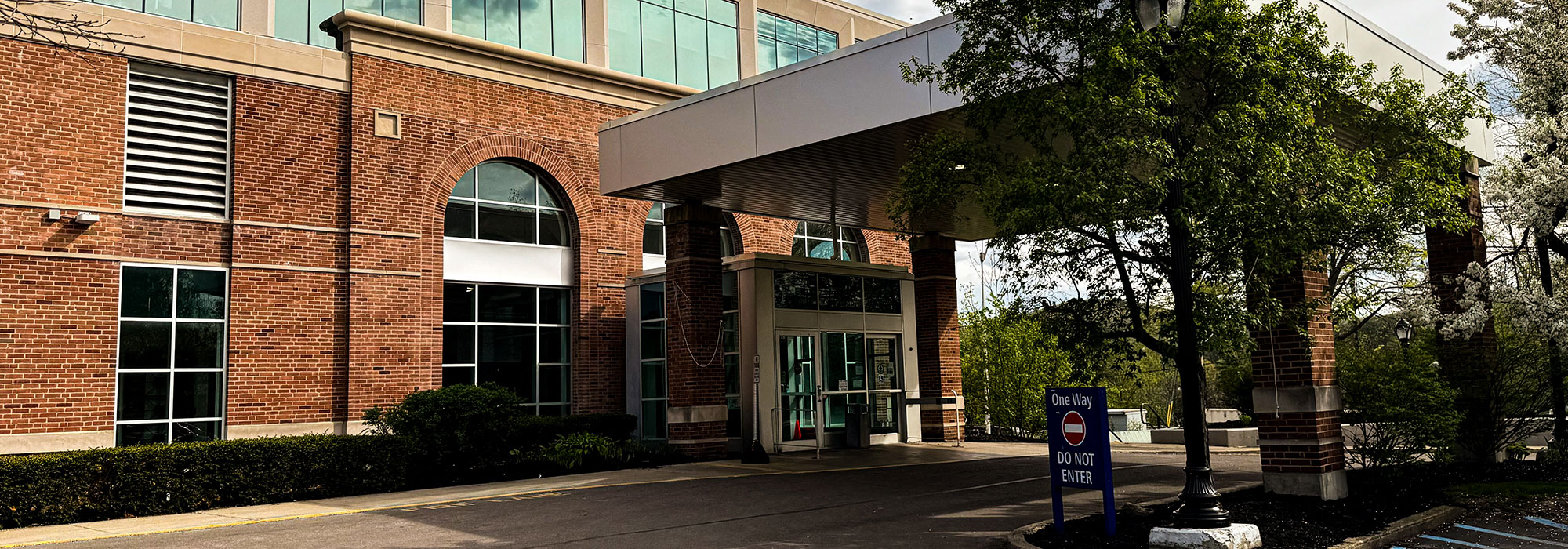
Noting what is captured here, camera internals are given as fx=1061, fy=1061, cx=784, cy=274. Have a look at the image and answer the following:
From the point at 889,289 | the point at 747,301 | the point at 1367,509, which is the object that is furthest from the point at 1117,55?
the point at 889,289

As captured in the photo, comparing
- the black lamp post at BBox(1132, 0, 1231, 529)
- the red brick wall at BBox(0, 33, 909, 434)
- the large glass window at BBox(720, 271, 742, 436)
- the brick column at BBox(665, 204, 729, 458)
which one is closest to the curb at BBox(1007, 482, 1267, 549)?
the black lamp post at BBox(1132, 0, 1231, 529)

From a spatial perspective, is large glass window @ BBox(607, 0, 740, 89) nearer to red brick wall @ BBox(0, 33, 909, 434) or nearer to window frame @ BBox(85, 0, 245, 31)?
red brick wall @ BBox(0, 33, 909, 434)

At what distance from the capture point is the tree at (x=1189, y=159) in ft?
31.2

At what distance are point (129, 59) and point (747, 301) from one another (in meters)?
11.9

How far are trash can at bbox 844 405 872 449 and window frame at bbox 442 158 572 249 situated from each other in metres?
7.49

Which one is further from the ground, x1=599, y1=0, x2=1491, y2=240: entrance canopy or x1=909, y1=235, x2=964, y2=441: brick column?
x1=599, y1=0, x2=1491, y2=240: entrance canopy

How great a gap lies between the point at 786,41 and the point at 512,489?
18.1 m

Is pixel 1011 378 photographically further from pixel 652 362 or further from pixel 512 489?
pixel 512 489

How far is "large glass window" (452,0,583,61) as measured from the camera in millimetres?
23500

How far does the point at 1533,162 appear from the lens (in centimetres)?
1487

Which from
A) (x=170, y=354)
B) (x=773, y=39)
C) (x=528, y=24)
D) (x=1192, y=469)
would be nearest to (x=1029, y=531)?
(x=1192, y=469)

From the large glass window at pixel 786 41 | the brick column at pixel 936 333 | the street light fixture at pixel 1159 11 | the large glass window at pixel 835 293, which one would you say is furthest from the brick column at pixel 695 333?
the street light fixture at pixel 1159 11

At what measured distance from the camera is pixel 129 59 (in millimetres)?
18703

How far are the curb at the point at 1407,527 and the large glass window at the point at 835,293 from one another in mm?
12357
